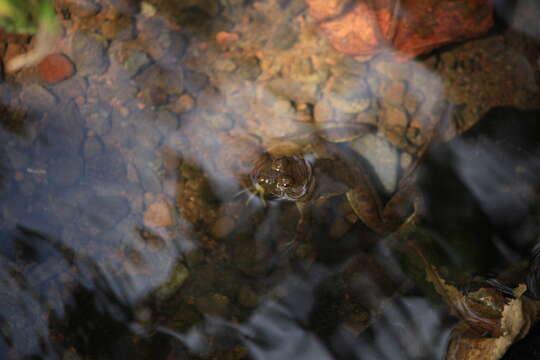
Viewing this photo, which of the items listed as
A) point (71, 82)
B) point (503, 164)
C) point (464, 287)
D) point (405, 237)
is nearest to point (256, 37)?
point (71, 82)

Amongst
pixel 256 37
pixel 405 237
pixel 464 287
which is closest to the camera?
pixel 464 287

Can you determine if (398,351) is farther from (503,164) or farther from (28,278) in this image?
(28,278)

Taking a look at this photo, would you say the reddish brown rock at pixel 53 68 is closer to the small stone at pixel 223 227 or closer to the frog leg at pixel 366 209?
the small stone at pixel 223 227

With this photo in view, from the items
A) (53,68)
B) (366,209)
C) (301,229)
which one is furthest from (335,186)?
(53,68)

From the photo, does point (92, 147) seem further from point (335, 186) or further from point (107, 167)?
point (335, 186)

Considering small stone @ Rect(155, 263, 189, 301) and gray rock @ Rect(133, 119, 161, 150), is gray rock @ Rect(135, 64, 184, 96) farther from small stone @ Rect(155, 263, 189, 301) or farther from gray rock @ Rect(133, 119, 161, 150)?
small stone @ Rect(155, 263, 189, 301)

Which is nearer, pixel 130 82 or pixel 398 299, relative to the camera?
pixel 398 299
